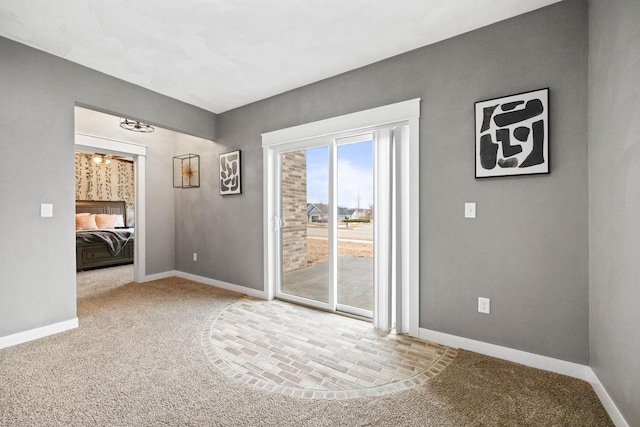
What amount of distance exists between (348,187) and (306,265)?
1159 mm

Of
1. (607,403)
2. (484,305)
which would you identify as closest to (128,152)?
(484,305)

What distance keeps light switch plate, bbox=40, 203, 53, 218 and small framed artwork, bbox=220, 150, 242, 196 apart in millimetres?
1874

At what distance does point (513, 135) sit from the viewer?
2109mm

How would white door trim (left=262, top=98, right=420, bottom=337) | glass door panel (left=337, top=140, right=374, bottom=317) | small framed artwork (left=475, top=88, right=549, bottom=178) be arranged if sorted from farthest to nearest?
1. glass door panel (left=337, top=140, right=374, bottom=317)
2. white door trim (left=262, top=98, right=420, bottom=337)
3. small framed artwork (left=475, top=88, right=549, bottom=178)

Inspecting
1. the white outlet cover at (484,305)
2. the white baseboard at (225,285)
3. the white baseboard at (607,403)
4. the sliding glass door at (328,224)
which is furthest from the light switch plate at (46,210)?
the white baseboard at (607,403)

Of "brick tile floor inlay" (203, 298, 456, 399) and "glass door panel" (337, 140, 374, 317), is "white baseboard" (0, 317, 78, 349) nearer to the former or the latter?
"brick tile floor inlay" (203, 298, 456, 399)

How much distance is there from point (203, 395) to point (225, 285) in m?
2.48

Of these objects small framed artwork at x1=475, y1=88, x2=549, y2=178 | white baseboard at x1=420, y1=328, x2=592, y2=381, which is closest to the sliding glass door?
white baseboard at x1=420, y1=328, x2=592, y2=381

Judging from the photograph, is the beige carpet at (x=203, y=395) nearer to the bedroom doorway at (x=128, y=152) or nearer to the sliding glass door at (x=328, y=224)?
the sliding glass door at (x=328, y=224)

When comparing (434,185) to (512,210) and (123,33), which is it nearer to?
(512,210)

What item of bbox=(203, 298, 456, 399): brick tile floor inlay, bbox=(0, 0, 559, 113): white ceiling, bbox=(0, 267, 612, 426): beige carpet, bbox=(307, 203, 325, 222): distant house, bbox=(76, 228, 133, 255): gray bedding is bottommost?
bbox=(203, 298, 456, 399): brick tile floor inlay

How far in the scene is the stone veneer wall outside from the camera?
350cm

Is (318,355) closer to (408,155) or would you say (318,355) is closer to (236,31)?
(408,155)

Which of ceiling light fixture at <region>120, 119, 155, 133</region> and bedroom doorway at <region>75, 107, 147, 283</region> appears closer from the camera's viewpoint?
bedroom doorway at <region>75, 107, 147, 283</region>
